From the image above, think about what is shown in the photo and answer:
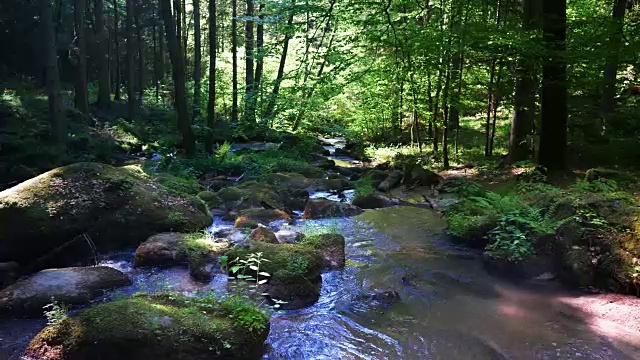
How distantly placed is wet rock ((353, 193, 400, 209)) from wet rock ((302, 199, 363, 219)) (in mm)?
521

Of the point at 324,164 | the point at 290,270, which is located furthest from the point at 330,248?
the point at 324,164

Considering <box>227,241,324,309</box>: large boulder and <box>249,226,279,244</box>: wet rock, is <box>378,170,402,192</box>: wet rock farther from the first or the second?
<box>227,241,324,309</box>: large boulder

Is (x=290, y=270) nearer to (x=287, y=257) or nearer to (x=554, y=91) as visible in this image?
(x=287, y=257)

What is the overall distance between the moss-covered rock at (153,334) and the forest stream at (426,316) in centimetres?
39

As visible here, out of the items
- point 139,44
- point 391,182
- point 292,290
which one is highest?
point 139,44

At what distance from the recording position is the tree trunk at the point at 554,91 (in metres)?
9.07

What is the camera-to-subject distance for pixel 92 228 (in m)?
7.56

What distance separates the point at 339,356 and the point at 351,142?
20.6 m

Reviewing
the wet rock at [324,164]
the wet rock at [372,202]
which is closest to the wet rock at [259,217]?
the wet rock at [372,202]

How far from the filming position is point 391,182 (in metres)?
14.0

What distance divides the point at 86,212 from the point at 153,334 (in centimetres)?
431

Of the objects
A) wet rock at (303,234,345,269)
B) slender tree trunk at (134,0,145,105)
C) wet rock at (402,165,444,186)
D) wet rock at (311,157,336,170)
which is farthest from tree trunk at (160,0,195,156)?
slender tree trunk at (134,0,145,105)

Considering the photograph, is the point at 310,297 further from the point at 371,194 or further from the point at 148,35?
the point at 148,35

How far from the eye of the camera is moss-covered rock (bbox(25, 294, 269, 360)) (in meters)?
4.04
